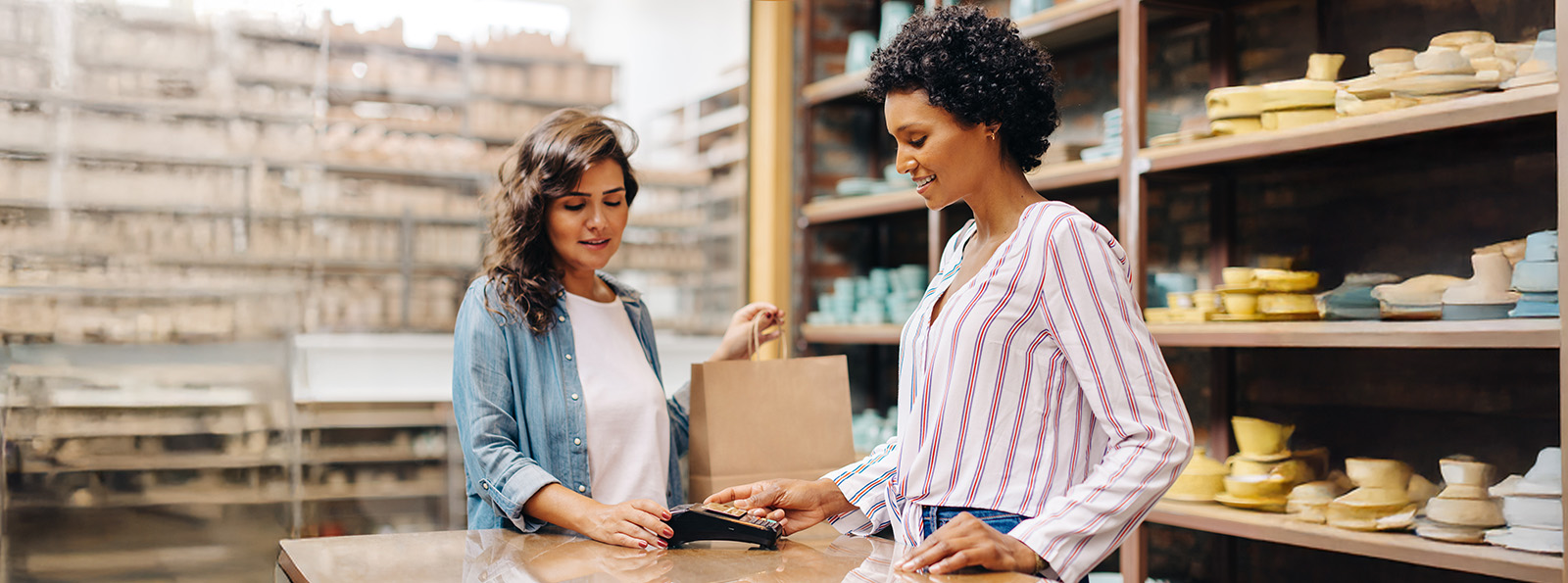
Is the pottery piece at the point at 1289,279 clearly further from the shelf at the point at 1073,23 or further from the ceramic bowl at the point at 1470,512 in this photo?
the shelf at the point at 1073,23

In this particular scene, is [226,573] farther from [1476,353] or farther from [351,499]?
[1476,353]

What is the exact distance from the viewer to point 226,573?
3.46m

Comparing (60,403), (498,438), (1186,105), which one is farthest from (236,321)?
(1186,105)

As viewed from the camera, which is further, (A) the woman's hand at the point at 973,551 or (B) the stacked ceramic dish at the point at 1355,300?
(B) the stacked ceramic dish at the point at 1355,300

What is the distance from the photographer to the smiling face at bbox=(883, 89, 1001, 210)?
4.45 feet

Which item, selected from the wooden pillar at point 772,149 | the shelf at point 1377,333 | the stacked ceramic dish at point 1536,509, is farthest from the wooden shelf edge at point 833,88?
the stacked ceramic dish at point 1536,509

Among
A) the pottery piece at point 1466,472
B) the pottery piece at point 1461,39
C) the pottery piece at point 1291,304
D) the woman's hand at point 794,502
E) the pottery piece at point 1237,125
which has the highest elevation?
the pottery piece at point 1461,39

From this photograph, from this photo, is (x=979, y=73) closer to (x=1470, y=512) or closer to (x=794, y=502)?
(x=794, y=502)

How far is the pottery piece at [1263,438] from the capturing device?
2518 mm

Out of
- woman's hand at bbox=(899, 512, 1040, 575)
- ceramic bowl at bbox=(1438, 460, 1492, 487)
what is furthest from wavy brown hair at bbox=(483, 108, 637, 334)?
ceramic bowl at bbox=(1438, 460, 1492, 487)

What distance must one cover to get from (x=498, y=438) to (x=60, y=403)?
218 centimetres

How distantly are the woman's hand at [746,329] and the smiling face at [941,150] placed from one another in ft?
2.50

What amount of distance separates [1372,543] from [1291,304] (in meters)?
0.52

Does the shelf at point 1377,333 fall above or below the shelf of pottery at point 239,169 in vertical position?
below
